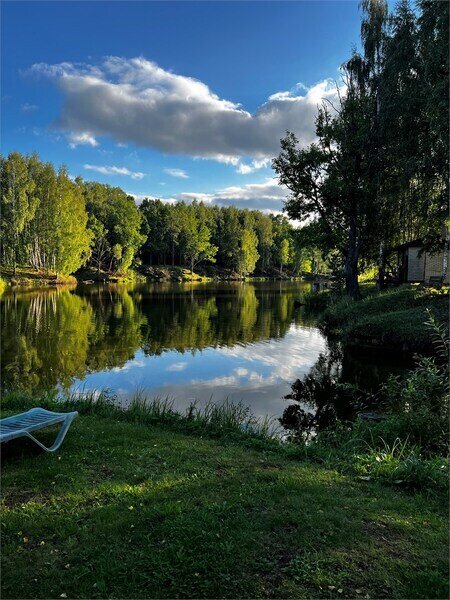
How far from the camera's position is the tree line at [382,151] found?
1861 centimetres

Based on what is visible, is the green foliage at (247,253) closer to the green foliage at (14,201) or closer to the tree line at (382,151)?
the green foliage at (14,201)

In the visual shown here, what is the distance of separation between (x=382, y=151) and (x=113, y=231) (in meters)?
65.6

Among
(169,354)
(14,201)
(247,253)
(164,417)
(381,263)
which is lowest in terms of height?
(169,354)

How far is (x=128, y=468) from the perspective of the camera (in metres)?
5.77

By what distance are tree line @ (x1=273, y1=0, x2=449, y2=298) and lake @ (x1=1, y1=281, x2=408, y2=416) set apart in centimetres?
798

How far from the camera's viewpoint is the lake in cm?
1391

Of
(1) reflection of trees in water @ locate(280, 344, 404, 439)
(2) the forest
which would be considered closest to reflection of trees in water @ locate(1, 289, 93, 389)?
(1) reflection of trees in water @ locate(280, 344, 404, 439)

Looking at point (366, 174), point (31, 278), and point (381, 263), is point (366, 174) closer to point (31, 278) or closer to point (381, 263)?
point (381, 263)

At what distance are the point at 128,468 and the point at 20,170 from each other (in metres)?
58.0

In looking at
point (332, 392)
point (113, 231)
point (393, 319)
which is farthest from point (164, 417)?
point (113, 231)

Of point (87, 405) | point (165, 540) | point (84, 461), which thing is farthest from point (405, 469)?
point (87, 405)

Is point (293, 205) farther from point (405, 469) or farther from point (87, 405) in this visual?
point (405, 469)

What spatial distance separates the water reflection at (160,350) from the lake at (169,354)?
37 millimetres

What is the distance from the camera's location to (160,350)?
66.1ft
